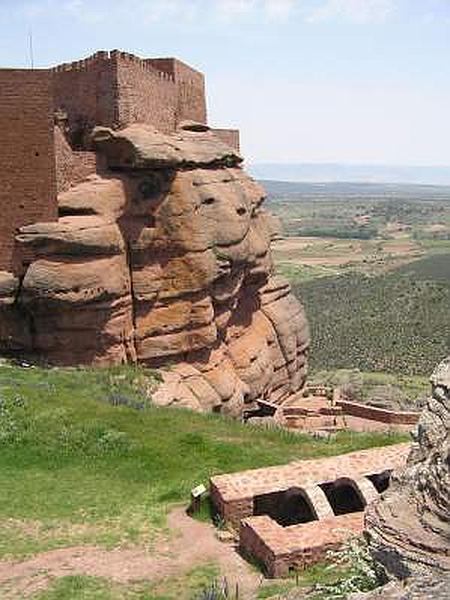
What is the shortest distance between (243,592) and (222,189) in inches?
748

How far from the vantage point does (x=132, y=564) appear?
40.2 ft

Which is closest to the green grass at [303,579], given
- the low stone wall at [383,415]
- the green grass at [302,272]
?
the low stone wall at [383,415]

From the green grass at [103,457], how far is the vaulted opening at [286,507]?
5.66 ft

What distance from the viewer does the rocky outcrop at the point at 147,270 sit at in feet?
78.5

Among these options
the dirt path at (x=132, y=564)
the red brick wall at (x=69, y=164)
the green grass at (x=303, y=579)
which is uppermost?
the red brick wall at (x=69, y=164)

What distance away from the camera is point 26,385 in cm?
2086

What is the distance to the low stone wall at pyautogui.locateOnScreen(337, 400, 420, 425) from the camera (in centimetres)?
2730

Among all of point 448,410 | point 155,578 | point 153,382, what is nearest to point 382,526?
point 448,410

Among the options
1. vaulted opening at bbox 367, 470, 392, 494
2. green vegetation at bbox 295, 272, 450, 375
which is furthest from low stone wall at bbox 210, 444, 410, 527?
green vegetation at bbox 295, 272, 450, 375

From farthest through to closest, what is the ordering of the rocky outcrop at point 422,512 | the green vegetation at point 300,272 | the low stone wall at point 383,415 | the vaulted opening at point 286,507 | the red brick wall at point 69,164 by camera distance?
the green vegetation at point 300,272 < the low stone wall at point 383,415 < the red brick wall at point 69,164 < the vaulted opening at point 286,507 < the rocky outcrop at point 422,512

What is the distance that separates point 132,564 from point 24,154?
14.7 meters

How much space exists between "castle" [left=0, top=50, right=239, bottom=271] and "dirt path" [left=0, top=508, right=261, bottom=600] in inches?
523

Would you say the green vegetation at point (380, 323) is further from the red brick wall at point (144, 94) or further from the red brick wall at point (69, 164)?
the red brick wall at point (69, 164)

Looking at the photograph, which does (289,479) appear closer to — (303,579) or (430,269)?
(303,579)
